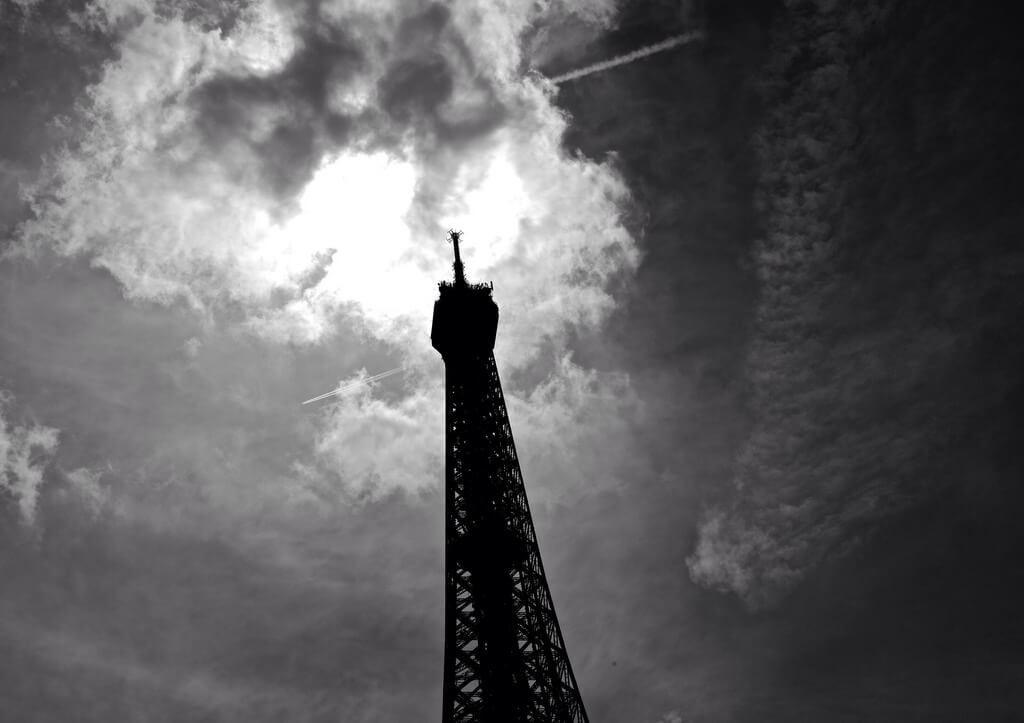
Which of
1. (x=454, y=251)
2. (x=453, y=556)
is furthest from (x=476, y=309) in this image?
(x=453, y=556)

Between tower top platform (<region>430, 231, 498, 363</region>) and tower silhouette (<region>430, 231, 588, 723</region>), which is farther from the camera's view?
tower top platform (<region>430, 231, 498, 363</region>)

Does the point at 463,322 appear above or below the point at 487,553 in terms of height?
above

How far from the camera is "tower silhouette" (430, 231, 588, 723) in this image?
46250mm

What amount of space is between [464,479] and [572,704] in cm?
1494

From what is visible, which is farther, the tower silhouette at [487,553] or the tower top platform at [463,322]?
the tower top platform at [463,322]

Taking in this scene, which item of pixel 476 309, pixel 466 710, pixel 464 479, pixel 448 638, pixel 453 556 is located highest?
pixel 476 309

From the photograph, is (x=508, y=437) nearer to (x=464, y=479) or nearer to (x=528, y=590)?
(x=464, y=479)

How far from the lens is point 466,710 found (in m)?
45.3

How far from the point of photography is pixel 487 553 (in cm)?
5022

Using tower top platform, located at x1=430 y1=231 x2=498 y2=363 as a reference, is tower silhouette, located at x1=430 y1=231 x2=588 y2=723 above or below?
below

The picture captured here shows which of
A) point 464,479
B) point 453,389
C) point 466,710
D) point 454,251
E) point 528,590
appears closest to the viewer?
point 466,710

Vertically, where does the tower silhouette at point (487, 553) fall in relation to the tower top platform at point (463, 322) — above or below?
below

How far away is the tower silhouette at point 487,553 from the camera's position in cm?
4625

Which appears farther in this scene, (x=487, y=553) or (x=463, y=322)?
(x=463, y=322)
